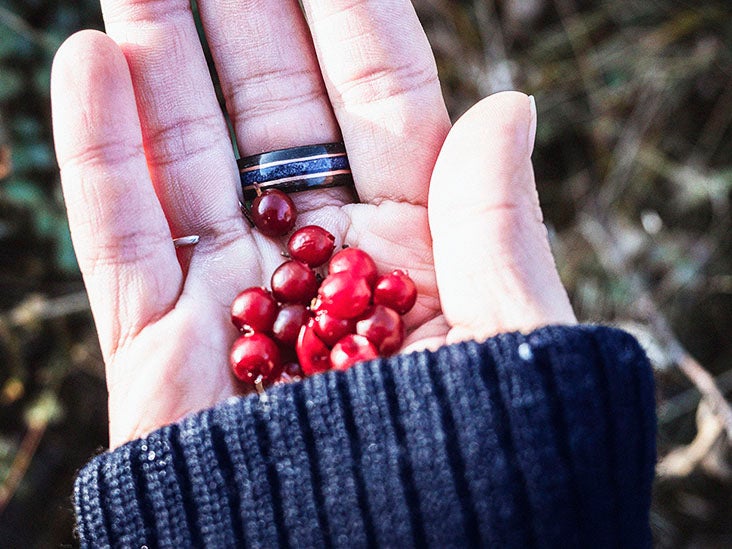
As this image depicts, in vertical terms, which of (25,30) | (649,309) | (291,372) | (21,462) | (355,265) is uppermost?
(25,30)

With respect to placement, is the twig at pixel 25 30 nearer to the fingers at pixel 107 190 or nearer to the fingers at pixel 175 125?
the fingers at pixel 175 125

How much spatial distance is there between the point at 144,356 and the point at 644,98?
9.65ft

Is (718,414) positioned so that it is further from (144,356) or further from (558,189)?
(144,356)

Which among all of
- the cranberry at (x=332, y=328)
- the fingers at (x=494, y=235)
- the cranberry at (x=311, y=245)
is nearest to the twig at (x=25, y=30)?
the cranberry at (x=311, y=245)

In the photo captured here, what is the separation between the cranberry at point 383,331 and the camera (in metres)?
2.05

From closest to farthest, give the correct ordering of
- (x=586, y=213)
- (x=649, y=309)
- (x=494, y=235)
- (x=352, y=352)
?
(x=494, y=235), (x=352, y=352), (x=649, y=309), (x=586, y=213)

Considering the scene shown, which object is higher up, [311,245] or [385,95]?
[385,95]

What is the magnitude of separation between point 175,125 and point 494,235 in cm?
119

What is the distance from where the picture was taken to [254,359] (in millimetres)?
2031

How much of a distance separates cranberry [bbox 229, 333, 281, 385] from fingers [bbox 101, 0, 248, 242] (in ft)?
1.41

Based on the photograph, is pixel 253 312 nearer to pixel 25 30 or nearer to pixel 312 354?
pixel 312 354

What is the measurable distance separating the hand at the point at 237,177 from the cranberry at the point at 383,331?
55mm

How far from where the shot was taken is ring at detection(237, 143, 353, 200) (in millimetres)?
2408

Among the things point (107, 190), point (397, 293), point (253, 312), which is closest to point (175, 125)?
point (107, 190)
